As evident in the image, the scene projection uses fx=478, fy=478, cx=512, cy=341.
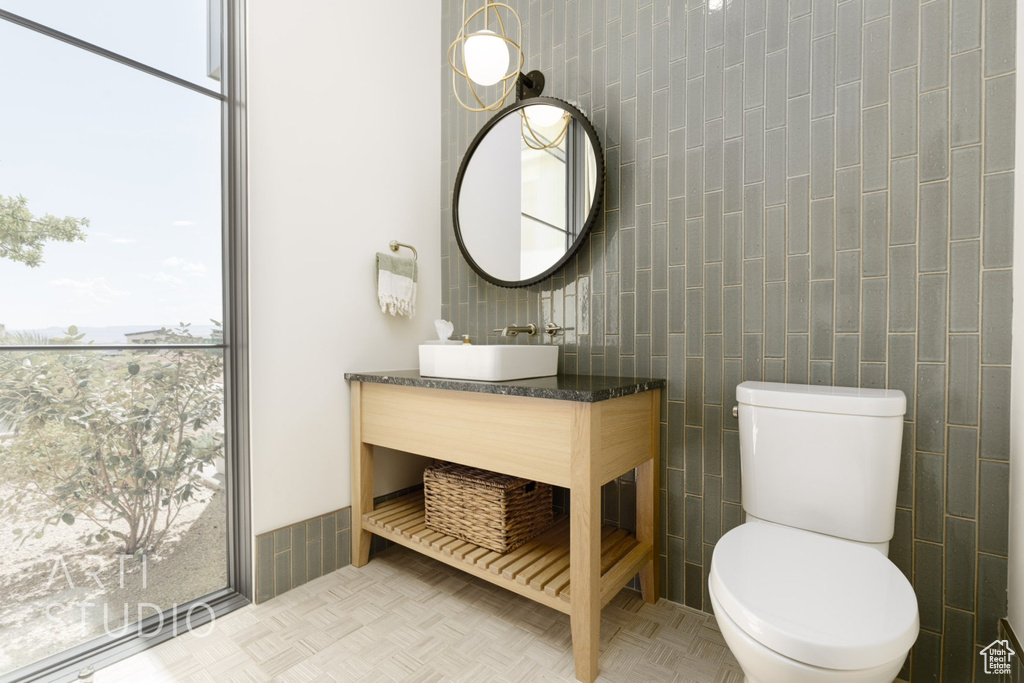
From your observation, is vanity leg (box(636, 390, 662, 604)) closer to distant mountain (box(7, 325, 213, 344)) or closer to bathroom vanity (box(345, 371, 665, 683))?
bathroom vanity (box(345, 371, 665, 683))

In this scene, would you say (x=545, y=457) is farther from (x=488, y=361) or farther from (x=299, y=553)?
(x=299, y=553)

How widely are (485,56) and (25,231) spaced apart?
1.34 meters

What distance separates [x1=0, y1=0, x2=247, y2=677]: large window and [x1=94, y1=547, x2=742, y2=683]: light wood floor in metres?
0.19

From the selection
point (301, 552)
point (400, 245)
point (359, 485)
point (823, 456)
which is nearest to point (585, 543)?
point (823, 456)

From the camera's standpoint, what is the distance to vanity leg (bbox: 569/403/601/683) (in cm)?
130

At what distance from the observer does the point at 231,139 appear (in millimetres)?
1648

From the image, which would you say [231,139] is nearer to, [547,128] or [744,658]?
[547,128]

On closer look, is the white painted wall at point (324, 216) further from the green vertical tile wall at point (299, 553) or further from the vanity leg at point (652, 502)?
the vanity leg at point (652, 502)

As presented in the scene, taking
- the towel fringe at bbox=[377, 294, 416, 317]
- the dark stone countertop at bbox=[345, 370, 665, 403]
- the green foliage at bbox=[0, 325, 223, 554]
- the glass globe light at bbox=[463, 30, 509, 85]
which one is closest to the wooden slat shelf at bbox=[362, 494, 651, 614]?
the dark stone countertop at bbox=[345, 370, 665, 403]

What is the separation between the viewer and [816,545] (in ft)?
3.67

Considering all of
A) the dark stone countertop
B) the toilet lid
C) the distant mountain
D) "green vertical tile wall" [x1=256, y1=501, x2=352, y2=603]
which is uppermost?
the distant mountain

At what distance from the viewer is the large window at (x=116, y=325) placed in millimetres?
1251

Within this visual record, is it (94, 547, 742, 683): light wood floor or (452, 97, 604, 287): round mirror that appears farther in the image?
(452, 97, 604, 287): round mirror

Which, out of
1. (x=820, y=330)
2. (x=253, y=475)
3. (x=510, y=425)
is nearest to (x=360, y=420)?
(x=253, y=475)
